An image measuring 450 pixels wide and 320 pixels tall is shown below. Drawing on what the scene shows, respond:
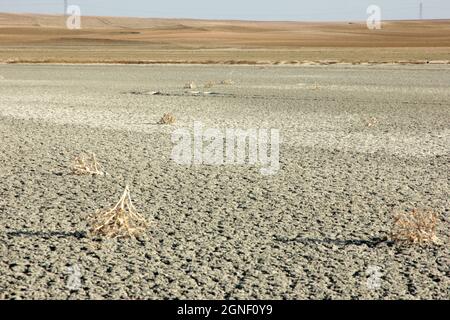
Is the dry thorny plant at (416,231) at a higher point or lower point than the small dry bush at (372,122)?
lower

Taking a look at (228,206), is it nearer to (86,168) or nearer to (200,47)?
(86,168)

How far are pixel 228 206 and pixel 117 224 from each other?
1301 millimetres

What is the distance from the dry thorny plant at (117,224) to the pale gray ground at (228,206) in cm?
13

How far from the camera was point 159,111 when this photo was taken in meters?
14.8

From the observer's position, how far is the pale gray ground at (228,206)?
4.24 meters

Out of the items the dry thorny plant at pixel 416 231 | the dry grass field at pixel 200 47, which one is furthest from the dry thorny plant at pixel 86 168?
the dry grass field at pixel 200 47

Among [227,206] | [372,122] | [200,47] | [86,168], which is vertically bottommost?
[227,206]

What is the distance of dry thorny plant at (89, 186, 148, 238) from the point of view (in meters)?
5.17

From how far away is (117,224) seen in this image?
532cm

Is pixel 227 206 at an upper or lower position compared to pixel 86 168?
lower

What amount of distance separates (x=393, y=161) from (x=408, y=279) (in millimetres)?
4687

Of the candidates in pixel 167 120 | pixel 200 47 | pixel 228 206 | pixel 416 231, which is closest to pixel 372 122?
pixel 167 120

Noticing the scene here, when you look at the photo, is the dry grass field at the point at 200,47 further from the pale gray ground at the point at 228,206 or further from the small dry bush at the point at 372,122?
the pale gray ground at the point at 228,206
